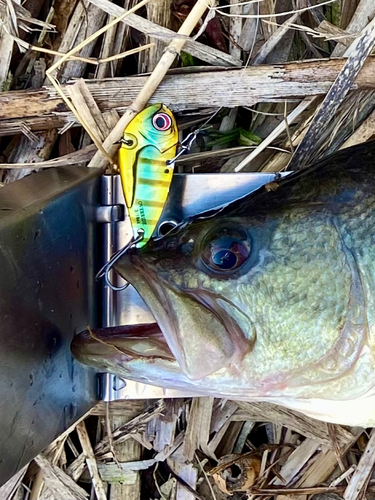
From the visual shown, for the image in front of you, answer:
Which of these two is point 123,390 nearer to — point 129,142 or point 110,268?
point 110,268

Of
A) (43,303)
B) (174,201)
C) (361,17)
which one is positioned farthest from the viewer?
(361,17)

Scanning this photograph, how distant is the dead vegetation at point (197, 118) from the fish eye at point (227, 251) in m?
0.62

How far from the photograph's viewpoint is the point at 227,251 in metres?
1.27

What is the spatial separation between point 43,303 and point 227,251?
0.45 metres

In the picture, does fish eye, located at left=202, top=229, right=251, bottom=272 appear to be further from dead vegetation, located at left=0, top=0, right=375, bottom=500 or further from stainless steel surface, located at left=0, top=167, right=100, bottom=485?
dead vegetation, located at left=0, top=0, right=375, bottom=500

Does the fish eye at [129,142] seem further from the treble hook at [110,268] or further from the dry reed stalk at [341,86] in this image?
the dry reed stalk at [341,86]

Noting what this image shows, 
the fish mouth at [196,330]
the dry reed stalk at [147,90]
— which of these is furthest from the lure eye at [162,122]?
the fish mouth at [196,330]

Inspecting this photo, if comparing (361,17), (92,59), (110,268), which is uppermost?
(361,17)

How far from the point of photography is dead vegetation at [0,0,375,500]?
5.85 feet

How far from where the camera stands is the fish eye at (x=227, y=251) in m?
1.27

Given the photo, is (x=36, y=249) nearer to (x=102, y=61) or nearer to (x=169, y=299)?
(x=169, y=299)

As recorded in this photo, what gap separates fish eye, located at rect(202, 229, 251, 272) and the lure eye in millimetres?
492

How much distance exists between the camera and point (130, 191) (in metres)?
1.66

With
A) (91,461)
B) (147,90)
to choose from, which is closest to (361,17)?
(147,90)
